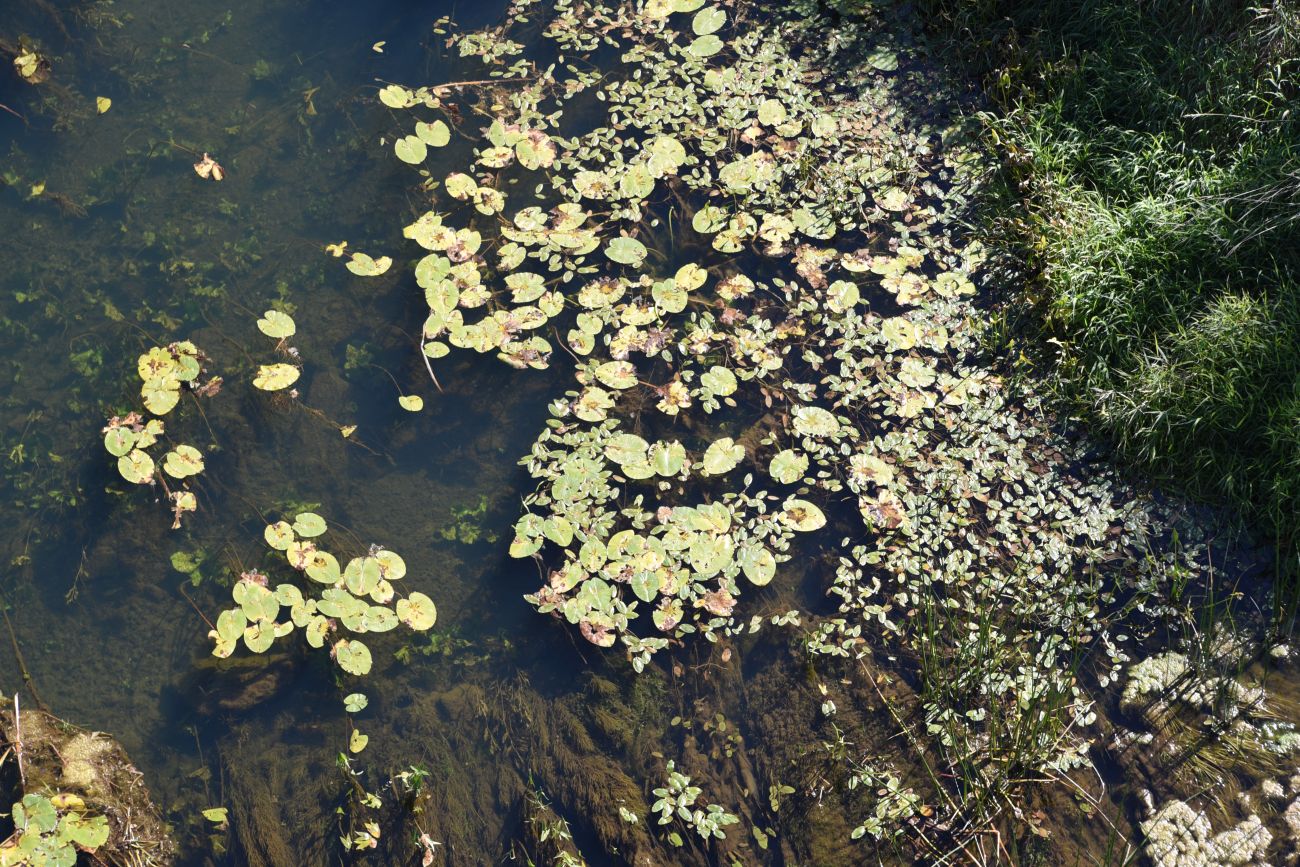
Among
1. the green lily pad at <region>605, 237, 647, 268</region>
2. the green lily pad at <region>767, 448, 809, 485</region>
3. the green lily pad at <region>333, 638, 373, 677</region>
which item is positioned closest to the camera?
the green lily pad at <region>333, 638, 373, 677</region>

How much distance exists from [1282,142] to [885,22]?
7.49 ft

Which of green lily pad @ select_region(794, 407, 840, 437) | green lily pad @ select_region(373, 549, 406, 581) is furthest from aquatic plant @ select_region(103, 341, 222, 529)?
green lily pad @ select_region(794, 407, 840, 437)

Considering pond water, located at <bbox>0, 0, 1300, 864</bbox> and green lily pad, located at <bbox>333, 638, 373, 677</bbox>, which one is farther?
green lily pad, located at <bbox>333, 638, 373, 677</bbox>

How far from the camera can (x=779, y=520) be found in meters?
3.78

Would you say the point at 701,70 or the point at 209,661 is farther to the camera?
the point at 701,70

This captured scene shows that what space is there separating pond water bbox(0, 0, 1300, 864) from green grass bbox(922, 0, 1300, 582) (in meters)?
0.45

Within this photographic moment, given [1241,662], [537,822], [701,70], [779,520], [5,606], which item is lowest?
[5,606]

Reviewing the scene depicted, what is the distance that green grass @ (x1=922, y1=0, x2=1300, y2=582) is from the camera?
3.62m

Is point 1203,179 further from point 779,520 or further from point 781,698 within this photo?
point 781,698

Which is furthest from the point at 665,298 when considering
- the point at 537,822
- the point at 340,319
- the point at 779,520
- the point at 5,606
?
the point at 5,606

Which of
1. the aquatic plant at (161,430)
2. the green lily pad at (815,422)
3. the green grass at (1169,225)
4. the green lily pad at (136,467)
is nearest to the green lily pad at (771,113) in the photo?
the green grass at (1169,225)

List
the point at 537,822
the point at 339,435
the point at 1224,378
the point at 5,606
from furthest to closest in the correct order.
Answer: the point at 339,435 → the point at 5,606 → the point at 1224,378 → the point at 537,822

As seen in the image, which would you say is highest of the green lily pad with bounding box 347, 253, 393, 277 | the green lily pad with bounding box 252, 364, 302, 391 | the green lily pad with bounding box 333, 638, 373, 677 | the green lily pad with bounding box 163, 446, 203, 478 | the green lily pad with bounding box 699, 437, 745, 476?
the green lily pad with bounding box 699, 437, 745, 476

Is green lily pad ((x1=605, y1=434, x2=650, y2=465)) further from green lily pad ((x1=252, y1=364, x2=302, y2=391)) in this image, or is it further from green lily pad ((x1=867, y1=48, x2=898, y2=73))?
green lily pad ((x1=867, y1=48, x2=898, y2=73))
